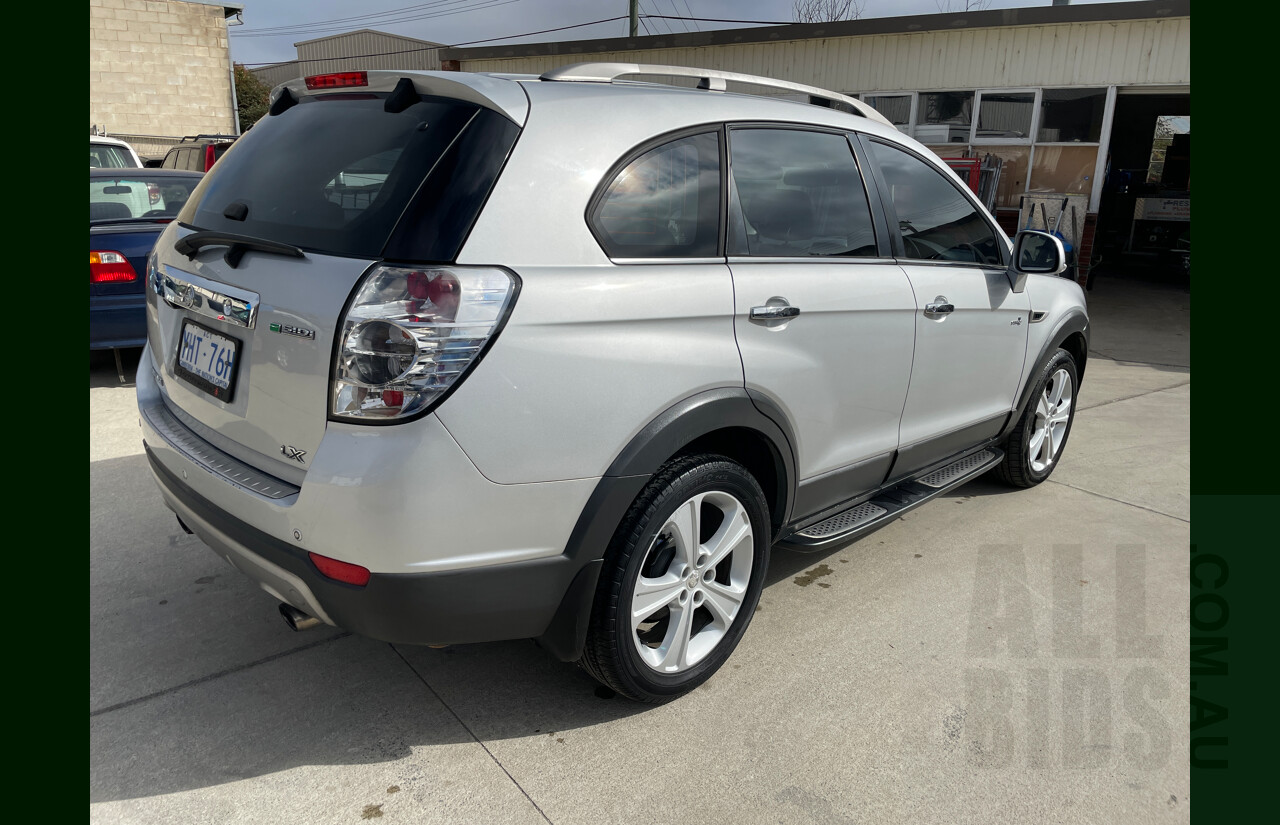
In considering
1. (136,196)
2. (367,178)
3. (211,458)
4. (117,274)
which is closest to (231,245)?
(367,178)

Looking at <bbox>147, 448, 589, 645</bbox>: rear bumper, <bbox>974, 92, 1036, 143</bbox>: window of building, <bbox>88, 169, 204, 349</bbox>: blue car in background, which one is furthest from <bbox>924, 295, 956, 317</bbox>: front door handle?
<bbox>974, 92, 1036, 143</bbox>: window of building

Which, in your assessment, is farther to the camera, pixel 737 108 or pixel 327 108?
pixel 737 108

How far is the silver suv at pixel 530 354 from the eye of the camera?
80.8 inches

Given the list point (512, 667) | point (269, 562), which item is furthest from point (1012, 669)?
point (269, 562)

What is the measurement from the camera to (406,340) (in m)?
2.01

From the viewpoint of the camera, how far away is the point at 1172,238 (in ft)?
57.6

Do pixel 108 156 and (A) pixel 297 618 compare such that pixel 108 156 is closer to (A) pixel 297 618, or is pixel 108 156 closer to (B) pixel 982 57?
(A) pixel 297 618

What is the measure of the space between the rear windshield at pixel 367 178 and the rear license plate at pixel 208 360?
31 cm

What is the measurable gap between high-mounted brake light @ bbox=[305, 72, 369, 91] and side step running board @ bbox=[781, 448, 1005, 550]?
6.53ft

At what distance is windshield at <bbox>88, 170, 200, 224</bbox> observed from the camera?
6.45 metres

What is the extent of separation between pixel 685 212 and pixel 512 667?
1.59m

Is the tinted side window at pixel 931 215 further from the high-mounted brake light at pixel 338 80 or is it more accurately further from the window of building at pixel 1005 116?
the window of building at pixel 1005 116

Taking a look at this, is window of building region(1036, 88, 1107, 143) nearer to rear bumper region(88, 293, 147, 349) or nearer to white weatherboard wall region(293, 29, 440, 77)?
rear bumper region(88, 293, 147, 349)

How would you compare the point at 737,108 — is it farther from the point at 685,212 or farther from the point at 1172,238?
the point at 1172,238
